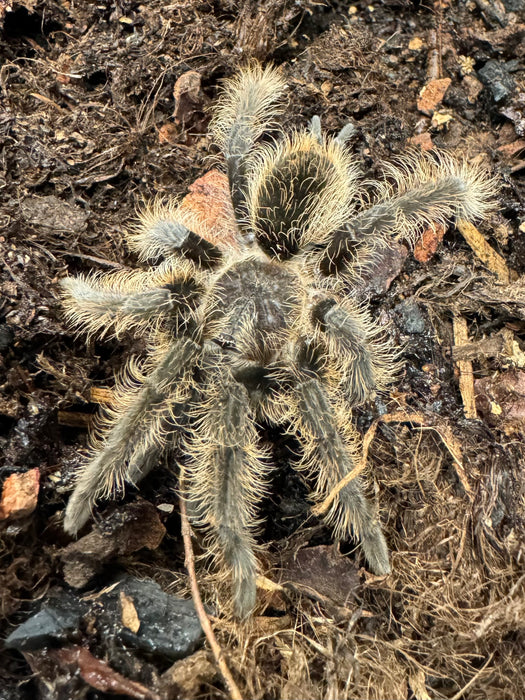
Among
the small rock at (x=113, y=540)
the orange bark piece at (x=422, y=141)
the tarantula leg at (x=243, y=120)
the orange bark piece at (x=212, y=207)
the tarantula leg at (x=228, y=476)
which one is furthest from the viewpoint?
the orange bark piece at (x=422, y=141)

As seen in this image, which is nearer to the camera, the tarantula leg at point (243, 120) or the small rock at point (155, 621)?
the small rock at point (155, 621)

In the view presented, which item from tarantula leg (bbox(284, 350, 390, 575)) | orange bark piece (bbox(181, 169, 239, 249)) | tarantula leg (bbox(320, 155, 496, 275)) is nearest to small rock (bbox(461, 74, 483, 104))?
tarantula leg (bbox(320, 155, 496, 275))

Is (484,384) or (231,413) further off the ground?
(231,413)

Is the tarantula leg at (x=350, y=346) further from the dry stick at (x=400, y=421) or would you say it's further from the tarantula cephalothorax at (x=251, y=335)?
the dry stick at (x=400, y=421)

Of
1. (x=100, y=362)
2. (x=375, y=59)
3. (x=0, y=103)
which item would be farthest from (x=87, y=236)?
(x=375, y=59)

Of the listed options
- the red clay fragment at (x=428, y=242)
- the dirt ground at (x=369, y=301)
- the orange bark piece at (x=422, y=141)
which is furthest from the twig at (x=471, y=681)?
the orange bark piece at (x=422, y=141)

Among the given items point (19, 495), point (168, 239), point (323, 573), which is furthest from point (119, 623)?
point (168, 239)

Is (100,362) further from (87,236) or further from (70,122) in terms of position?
(70,122)

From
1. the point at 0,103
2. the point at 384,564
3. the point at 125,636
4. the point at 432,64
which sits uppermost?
the point at 0,103
